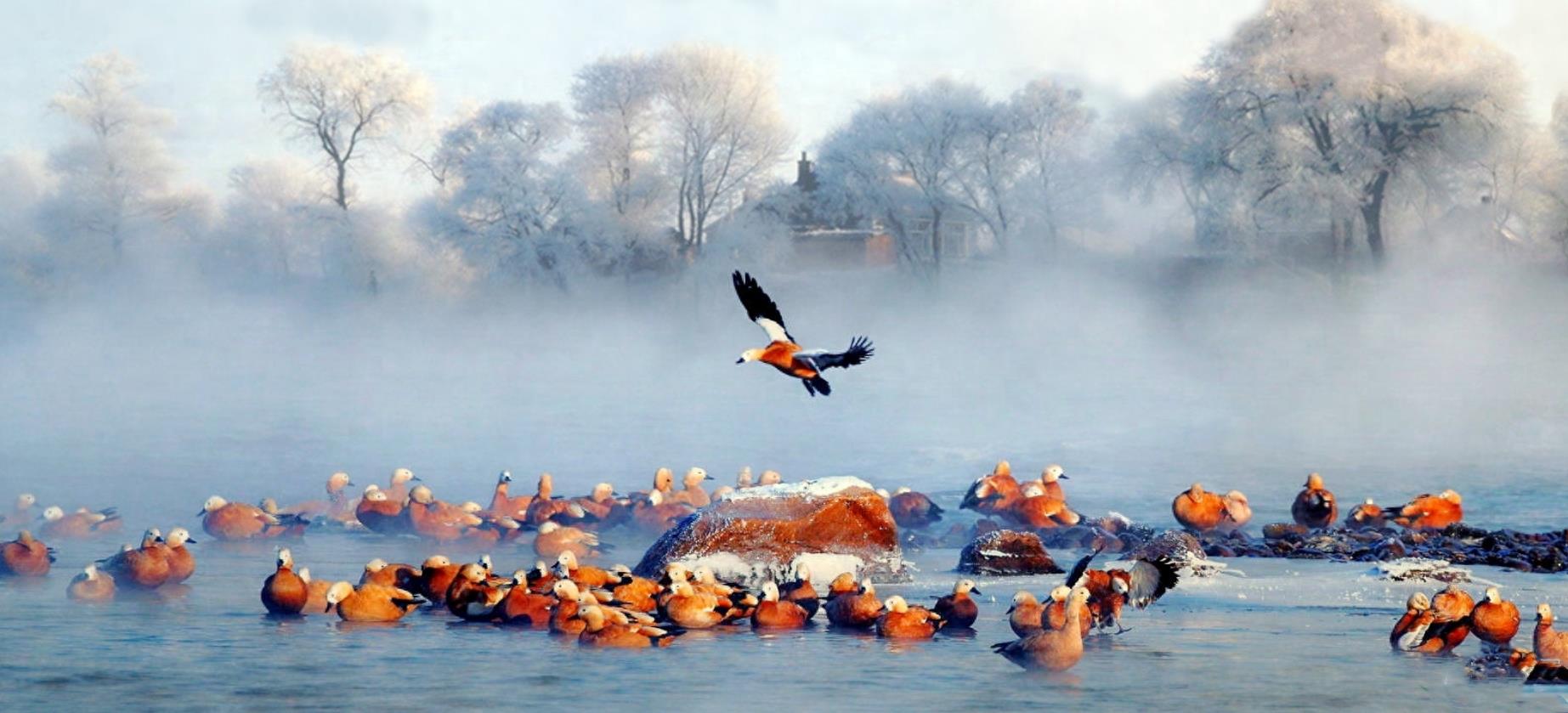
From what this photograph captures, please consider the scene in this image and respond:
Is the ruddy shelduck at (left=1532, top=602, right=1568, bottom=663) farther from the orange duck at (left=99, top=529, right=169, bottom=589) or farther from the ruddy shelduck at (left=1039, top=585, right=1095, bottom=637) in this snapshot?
the orange duck at (left=99, top=529, right=169, bottom=589)

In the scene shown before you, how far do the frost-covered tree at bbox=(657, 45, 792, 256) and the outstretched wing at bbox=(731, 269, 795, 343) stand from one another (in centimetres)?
4396

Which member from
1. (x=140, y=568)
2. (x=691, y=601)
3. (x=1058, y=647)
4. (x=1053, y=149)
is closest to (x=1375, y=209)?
(x=1053, y=149)

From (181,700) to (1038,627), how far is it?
7381mm

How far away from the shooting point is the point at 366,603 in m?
18.3

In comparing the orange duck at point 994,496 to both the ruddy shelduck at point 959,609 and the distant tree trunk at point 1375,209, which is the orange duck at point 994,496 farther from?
the distant tree trunk at point 1375,209

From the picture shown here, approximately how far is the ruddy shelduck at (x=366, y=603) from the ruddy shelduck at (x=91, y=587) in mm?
3324

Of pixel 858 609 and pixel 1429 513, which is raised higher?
pixel 1429 513

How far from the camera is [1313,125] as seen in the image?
181 ft

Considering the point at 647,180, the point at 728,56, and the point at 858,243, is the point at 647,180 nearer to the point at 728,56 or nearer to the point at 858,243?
the point at 728,56

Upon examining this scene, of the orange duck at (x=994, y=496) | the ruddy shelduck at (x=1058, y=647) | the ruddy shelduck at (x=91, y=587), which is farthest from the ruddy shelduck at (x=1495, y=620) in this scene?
the ruddy shelduck at (x=91, y=587)

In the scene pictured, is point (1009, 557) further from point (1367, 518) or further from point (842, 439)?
point (842, 439)

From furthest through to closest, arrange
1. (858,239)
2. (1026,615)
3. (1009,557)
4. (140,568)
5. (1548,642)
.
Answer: (858,239) < (1009,557) < (140,568) < (1026,615) < (1548,642)

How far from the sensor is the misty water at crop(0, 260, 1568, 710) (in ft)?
50.6

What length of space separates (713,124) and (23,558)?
41390mm
